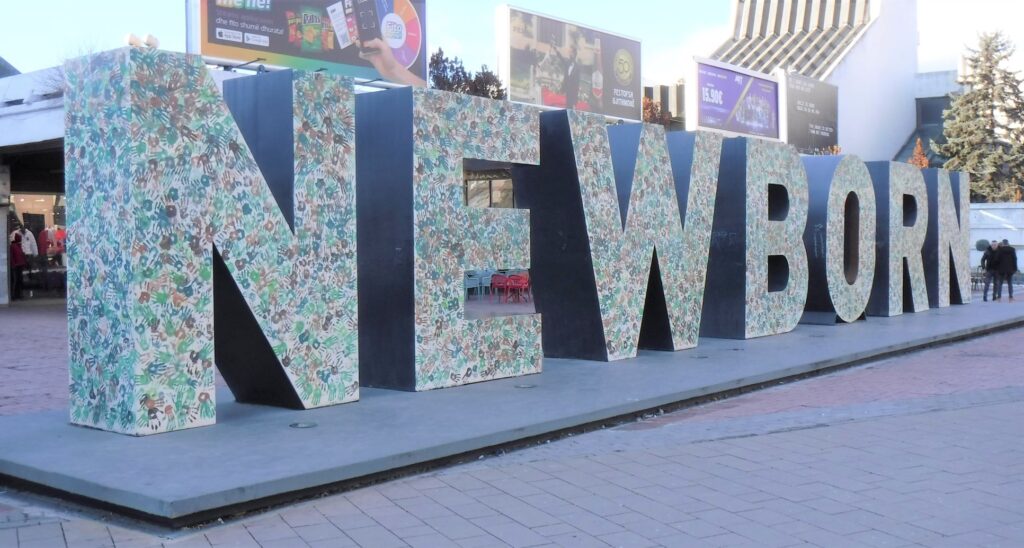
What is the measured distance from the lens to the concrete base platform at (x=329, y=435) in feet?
18.9

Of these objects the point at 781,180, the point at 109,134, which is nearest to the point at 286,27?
the point at 781,180

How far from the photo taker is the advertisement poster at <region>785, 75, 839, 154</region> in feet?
141

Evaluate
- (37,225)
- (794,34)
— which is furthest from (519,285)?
(794,34)

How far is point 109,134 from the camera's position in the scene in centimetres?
725

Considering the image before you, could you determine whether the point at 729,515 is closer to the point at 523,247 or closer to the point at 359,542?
the point at 359,542

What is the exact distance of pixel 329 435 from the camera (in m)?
7.21

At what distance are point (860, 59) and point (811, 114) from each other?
12.2 m

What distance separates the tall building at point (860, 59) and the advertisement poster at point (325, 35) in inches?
1258

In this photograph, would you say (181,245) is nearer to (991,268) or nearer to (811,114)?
(991,268)

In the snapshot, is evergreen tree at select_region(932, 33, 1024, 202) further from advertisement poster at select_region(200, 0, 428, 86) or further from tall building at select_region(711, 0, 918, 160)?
advertisement poster at select_region(200, 0, 428, 86)

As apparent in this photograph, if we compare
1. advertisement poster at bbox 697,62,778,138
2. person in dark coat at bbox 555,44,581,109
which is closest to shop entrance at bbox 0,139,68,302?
person in dark coat at bbox 555,44,581,109

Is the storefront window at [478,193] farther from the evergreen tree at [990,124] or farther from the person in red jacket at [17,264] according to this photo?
the evergreen tree at [990,124]

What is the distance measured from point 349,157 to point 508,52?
20979 mm

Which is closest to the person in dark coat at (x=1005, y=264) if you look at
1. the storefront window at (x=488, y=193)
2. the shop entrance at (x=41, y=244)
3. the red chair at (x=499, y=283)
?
the red chair at (x=499, y=283)
